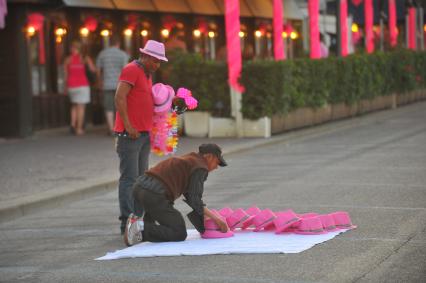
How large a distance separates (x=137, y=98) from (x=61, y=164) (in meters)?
6.48

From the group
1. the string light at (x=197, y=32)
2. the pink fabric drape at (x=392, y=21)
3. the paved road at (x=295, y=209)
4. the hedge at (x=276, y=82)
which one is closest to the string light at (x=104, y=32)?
the hedge at (x=276, y=82)

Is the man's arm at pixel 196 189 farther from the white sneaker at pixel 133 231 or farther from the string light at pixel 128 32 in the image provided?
the string light at pixel 128 32

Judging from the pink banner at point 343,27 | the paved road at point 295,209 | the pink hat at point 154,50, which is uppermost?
the pink banner at point 343,27

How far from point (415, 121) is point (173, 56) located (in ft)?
22.0

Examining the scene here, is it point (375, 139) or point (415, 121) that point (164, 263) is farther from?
point (415, 121)

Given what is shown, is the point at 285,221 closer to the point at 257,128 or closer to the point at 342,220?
the point at 342,220

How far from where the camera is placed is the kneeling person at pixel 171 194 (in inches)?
375

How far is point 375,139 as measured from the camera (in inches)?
811

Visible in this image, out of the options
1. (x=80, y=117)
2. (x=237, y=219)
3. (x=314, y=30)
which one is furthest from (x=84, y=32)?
(x=237, y=219)

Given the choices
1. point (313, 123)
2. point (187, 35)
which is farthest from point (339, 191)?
point (187, 35)

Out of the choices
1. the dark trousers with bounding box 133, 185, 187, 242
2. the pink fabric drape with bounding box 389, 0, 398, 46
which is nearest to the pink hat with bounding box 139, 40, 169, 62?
the dark trousers with bounding box 133, 185, 187, 242

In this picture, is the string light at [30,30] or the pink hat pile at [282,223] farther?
the string light at [30,30]

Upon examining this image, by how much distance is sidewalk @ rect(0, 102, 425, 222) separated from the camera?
1294 cm

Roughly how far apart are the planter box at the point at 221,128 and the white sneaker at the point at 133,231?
37.0ft
